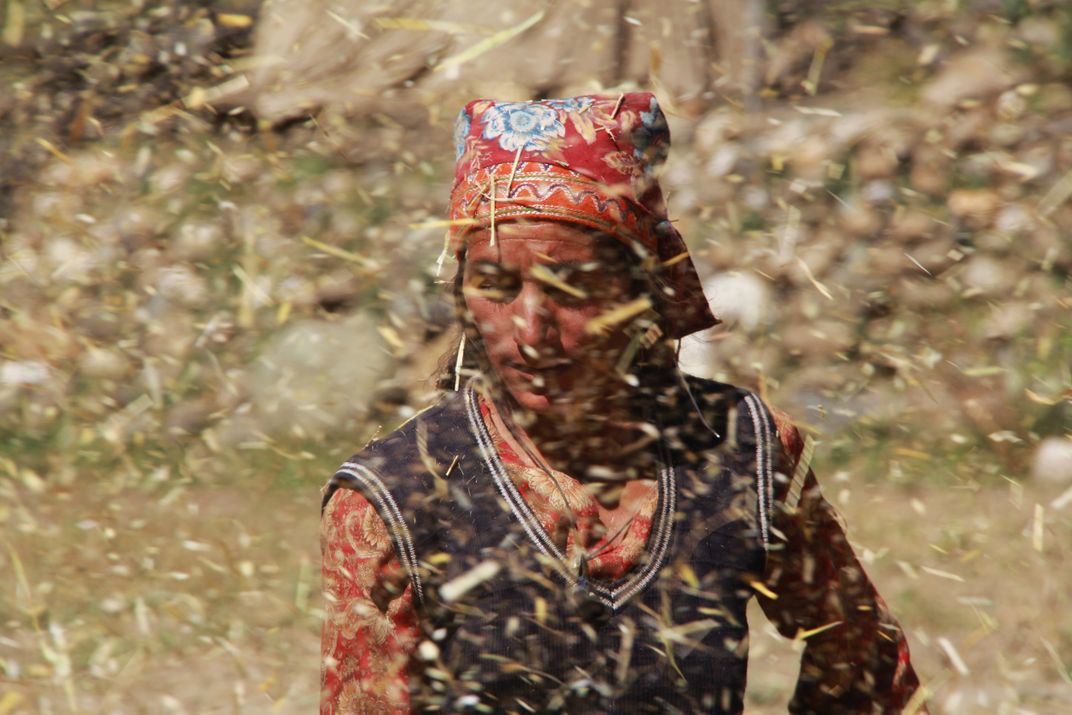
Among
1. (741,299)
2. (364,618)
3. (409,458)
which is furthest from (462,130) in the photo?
(741,299)

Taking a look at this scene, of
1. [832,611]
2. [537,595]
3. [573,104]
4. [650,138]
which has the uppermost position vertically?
[573,104]

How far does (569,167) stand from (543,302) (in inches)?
12.2

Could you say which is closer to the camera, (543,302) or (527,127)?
(543,302)

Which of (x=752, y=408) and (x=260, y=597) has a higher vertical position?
(x=752, y=408)

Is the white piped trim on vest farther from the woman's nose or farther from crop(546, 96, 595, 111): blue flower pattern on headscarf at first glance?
crop(546, 96, 595, 111): blue flower pattern on headscarf

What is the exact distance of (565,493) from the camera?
2574 mm

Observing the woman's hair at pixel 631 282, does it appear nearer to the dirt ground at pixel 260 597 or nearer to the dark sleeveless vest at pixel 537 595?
the dark sleeveless vest at pixel 537 595

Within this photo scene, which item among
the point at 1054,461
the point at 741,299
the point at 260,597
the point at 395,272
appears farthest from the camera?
the point at 395,272

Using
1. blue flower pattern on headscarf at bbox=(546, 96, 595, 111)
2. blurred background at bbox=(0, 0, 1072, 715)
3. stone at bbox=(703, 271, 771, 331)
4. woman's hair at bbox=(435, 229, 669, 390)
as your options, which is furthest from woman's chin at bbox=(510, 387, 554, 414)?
stone at bbox=(703, 271, 771, 331)

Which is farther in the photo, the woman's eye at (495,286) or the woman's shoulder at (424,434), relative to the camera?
the woman's shoulder at (424,434)

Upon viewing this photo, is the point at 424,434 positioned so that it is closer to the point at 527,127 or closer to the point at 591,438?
the point at 591,438

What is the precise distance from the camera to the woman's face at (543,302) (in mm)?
2346

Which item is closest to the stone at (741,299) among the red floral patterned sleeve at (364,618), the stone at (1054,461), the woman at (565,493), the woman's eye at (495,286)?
the stone at (1054,461)

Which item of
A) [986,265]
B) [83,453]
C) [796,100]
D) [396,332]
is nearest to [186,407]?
[83,453]
